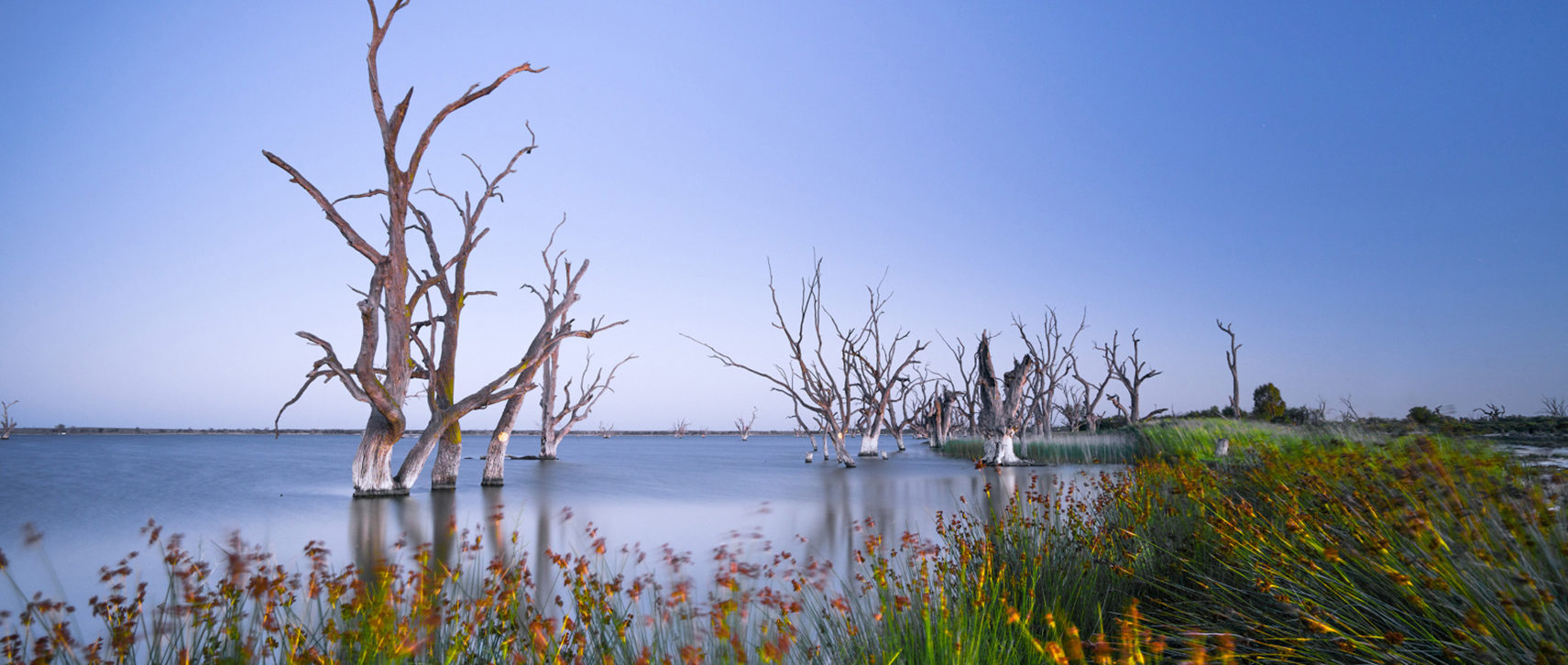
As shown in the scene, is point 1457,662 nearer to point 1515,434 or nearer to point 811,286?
point 811,286

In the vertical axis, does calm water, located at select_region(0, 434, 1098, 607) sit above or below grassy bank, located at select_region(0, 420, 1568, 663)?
below

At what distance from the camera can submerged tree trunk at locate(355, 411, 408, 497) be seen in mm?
13203

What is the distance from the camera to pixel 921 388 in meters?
47.9

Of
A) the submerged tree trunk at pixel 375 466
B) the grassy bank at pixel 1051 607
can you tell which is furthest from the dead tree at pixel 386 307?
the grassy bank at pixel 1051 607

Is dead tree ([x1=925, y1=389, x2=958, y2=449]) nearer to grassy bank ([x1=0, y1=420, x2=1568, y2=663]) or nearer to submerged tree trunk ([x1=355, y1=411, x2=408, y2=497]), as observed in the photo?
submerged tree trunk ([x1=355, y1=411, x2=408, y2=497])

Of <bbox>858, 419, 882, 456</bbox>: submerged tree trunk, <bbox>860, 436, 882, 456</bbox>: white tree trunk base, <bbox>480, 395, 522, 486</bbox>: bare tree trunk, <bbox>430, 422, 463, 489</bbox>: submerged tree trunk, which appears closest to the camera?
<bbox>430, 422, 463, 489</bbox>: submerged tree trunk

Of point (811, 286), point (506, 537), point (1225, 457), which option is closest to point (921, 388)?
point (811, 286)

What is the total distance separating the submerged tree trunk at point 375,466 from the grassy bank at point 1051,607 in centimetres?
787

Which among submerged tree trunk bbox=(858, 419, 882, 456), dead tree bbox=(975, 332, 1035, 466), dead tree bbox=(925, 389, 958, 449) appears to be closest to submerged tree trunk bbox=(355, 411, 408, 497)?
dead tree bbox=(975, 332, 1035, 466)

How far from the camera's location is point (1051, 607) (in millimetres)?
4039

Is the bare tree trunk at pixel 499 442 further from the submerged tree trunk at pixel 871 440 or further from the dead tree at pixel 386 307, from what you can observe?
the submerged tree trunk at pixel 871 440

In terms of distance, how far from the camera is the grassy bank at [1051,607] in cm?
251

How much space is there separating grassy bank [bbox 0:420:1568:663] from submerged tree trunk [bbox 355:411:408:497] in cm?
787

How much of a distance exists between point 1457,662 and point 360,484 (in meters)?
15.0
